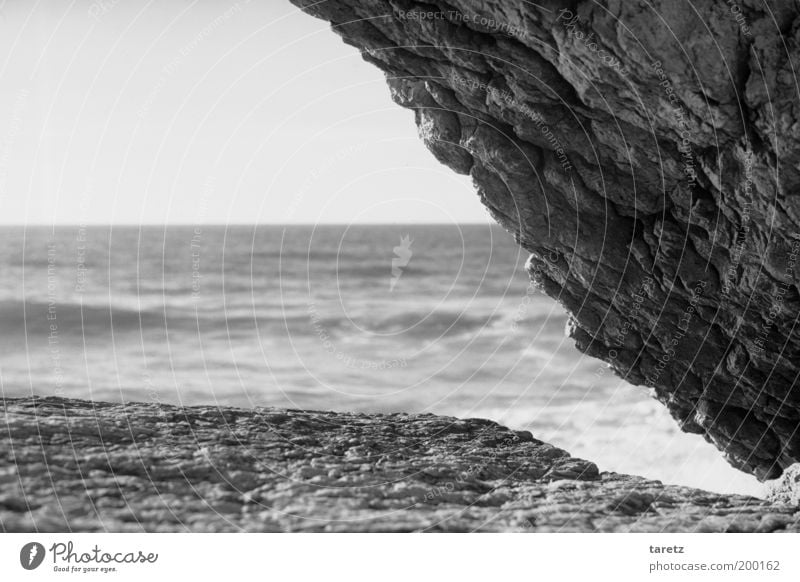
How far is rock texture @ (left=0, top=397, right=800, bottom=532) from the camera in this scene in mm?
6945

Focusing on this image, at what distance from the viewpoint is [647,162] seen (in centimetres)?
993

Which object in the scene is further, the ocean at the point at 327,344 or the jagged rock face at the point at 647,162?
the ocean at the point at 327,344

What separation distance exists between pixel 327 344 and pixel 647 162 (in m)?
39.7

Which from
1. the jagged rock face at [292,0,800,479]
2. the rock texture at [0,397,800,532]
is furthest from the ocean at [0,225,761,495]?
the rock texture at [0,397,800,532]

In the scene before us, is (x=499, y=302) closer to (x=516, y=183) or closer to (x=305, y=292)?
(x=305, y=292)

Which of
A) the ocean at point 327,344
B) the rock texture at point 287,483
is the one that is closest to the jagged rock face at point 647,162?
the rock texture at point 287,483

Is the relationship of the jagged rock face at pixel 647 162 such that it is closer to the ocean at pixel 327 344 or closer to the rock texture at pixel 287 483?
the rock texture at pixel 287 483

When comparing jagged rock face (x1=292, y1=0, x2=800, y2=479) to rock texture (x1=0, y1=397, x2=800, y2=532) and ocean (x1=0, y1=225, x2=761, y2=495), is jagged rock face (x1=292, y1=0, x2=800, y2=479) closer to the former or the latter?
rock texture (x1=0, y1=397, x2=800, y2=532)

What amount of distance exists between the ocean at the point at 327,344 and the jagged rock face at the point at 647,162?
6.34m

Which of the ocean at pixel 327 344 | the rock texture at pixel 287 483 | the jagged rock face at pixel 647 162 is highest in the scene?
the jagged rock face at pixel 647 162

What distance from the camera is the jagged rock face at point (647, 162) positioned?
8375 mm

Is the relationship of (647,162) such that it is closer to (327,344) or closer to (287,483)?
(287,483)

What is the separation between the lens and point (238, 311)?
50.4m
